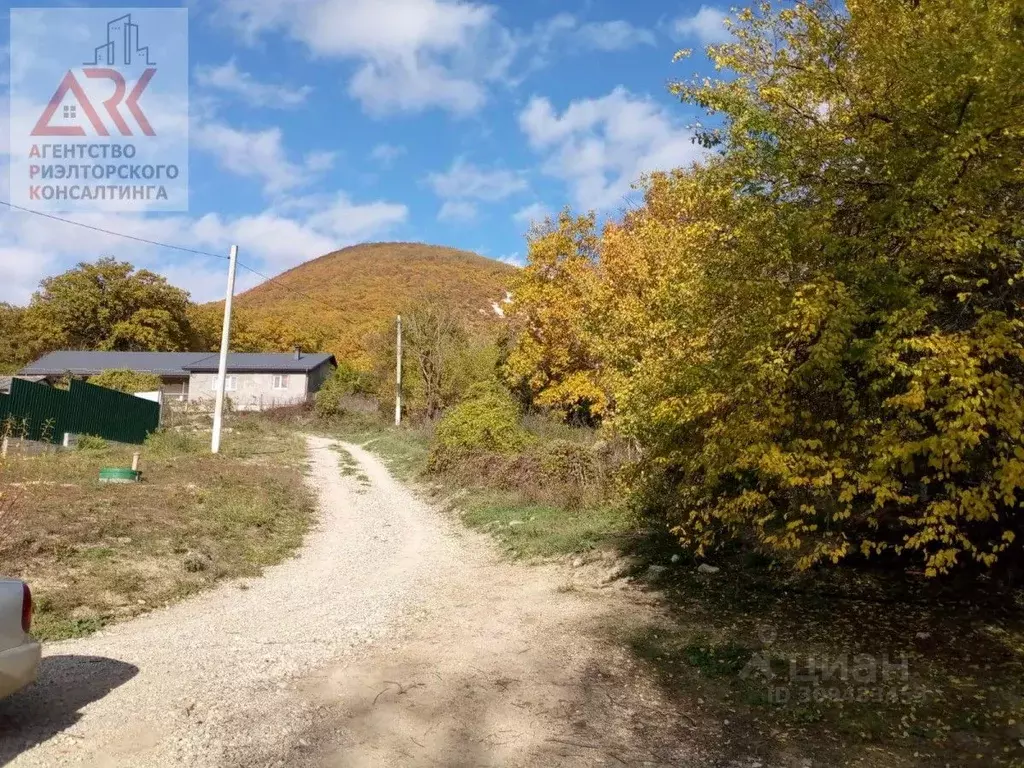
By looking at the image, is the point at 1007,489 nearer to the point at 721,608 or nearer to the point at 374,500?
the point at 721,608

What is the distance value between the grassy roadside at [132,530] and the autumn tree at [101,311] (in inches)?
1798

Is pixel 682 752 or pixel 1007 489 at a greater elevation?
pixel 1007 489

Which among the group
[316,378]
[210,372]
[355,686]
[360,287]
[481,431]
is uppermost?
[360,287]

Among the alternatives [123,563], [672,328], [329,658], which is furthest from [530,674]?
[123,563]

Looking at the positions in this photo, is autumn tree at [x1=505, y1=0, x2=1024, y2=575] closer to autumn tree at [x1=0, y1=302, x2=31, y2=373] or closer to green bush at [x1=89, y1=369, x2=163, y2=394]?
green bush at [x1=89, y1=369, x2=163, y2=394]

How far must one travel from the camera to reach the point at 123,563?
27.6 feet

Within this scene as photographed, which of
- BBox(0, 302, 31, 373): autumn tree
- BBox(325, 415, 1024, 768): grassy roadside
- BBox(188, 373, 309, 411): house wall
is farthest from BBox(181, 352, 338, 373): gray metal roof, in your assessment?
BBox(325, 415, 1024, 768): grassy roadside

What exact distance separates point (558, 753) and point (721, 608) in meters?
3.47

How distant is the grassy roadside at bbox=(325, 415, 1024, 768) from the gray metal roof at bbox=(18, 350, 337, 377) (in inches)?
1750

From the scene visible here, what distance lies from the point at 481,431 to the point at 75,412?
40.6 feet

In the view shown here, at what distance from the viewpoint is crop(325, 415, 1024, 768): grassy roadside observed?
4438 mm

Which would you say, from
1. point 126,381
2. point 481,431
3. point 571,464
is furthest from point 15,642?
point 126,381

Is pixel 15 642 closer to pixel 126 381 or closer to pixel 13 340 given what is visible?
pixel 126 381

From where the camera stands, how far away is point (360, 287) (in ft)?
302
